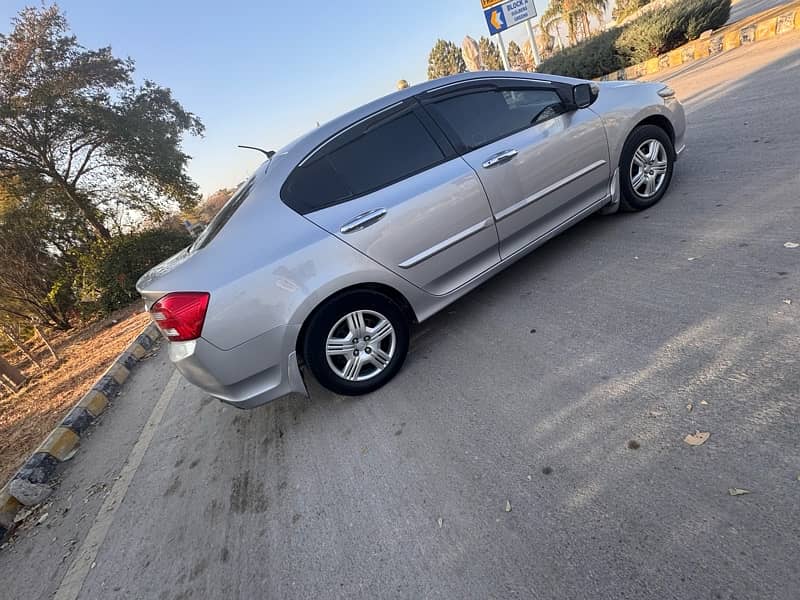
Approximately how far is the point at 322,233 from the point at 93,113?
13.7 m

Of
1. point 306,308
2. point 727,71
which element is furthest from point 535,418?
point 727,71

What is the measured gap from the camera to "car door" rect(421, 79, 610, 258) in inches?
126

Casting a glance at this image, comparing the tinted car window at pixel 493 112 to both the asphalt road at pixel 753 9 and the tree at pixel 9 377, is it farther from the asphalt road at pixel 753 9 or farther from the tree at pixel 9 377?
the asphalt road at pixel 753 9

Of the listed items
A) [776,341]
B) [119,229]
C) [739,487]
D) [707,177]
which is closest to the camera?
[739,487]

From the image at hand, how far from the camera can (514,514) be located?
182 cm

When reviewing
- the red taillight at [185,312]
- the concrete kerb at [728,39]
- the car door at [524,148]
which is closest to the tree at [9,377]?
the red taillight at [185,312]

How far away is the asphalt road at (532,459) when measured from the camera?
1.58 meters

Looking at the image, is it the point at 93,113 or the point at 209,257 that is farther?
the point at 93,113

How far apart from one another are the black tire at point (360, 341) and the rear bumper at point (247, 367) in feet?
0.42

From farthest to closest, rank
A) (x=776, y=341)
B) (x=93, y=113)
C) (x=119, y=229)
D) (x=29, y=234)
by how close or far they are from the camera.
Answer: (x=119, y=229)
(x=93, y=113)
(x=29, y=234)
(x=776, y=341)

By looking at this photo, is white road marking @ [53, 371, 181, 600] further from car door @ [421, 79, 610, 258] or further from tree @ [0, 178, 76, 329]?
tree @ [0, 178, 76, 329]

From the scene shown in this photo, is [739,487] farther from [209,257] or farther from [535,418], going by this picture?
[209,257]

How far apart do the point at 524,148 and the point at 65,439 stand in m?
4.78

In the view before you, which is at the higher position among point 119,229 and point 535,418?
point 119,229
